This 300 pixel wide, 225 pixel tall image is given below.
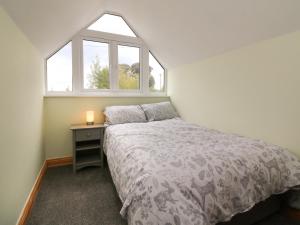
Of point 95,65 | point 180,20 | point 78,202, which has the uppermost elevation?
point 180,20

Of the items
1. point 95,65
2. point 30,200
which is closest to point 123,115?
point 95,65

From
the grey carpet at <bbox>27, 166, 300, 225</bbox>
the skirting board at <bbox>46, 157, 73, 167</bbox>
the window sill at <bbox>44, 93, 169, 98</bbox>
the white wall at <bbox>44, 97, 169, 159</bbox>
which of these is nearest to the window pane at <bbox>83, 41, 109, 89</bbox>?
the window sill at <bbox>44, 93, 169, 98</bbox>

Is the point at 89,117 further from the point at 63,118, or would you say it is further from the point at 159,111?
the point at 159,111

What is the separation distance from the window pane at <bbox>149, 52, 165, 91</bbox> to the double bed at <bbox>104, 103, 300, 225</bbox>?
1951 millimetres

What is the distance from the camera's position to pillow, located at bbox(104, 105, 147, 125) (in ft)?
8.22

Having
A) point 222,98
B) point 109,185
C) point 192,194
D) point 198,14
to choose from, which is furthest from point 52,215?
point 198,14

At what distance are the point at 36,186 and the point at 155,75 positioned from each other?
101 inches

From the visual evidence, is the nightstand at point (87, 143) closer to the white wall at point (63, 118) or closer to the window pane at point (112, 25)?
the white wall at point (63, 118)

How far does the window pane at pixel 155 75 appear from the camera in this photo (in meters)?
3.34

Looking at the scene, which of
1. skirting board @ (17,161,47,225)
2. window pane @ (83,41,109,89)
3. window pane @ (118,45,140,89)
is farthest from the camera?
window pane @ (118,45,140,89)

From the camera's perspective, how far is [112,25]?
2941mm

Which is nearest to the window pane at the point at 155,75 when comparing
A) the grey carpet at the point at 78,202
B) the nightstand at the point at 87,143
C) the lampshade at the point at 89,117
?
the lampshade at the point at 89,117

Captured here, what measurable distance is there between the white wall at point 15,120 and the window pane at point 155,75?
2.02 metres

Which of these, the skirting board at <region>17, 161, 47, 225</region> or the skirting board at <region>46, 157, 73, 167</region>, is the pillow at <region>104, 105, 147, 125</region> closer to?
the skirting board at <region>46, 157, 73, 167</region>
